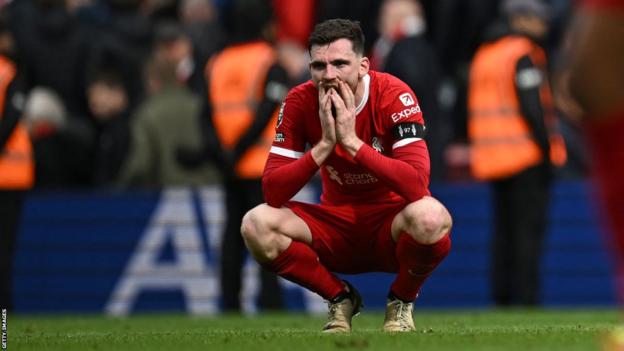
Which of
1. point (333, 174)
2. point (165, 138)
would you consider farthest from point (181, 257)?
point (333, 174)

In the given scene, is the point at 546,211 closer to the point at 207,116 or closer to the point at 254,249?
the point at 207,116

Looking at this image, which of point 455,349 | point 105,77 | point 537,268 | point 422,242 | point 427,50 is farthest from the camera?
point 105,77

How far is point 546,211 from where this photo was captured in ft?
38.7

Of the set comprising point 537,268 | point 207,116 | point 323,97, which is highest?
point 323,97

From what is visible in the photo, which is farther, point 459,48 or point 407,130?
point 459,48

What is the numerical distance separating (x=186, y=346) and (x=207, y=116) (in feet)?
18.2

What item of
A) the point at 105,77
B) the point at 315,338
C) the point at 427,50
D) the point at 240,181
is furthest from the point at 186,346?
the point at 105,77

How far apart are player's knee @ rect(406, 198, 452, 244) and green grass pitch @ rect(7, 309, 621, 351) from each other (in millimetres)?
478

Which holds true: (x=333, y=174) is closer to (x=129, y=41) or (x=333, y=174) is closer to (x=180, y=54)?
(x=180, y=54)

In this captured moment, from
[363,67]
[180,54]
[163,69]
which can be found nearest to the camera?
[363,67]

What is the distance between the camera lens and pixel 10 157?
12.0m

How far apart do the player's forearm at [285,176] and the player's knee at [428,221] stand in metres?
0.56

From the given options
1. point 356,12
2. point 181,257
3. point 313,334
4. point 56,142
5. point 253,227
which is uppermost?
point 253,227

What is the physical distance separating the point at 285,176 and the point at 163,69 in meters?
6.63
